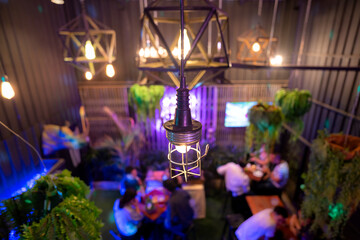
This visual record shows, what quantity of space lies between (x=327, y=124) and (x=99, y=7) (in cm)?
690

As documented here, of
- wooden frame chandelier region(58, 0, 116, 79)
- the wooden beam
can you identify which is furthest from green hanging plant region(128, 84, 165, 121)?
the wooden beam

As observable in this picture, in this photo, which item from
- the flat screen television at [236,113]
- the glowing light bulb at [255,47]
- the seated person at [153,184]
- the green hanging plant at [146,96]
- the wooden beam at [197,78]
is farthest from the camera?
the flat screen television at [236,113]

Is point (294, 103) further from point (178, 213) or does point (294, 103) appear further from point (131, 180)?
point (131, 180)

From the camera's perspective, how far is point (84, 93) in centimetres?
667

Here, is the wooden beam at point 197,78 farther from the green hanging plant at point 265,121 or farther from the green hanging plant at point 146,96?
the green hanging plant at point 146,96

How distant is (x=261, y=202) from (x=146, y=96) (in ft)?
12.0

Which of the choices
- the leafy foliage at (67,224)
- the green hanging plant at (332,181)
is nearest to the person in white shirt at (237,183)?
the green hanging plant at (332,181)

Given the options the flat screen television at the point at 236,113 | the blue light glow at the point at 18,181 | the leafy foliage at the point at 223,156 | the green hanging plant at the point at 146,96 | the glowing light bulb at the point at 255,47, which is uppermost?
the glowing light bulb at the point at 255,47

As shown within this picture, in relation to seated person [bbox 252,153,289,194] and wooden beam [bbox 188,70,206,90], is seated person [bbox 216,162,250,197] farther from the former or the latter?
wooden beam [bbox 188,70,206,90]

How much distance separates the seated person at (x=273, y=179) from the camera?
16.3ft

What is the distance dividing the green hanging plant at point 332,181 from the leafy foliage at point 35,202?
3195 millimetres

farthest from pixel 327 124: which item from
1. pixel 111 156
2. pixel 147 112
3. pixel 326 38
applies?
pixel 111 156

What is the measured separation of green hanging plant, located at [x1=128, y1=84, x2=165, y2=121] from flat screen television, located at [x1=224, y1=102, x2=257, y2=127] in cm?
269

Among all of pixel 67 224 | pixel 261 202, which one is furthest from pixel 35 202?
pixel 261 202
